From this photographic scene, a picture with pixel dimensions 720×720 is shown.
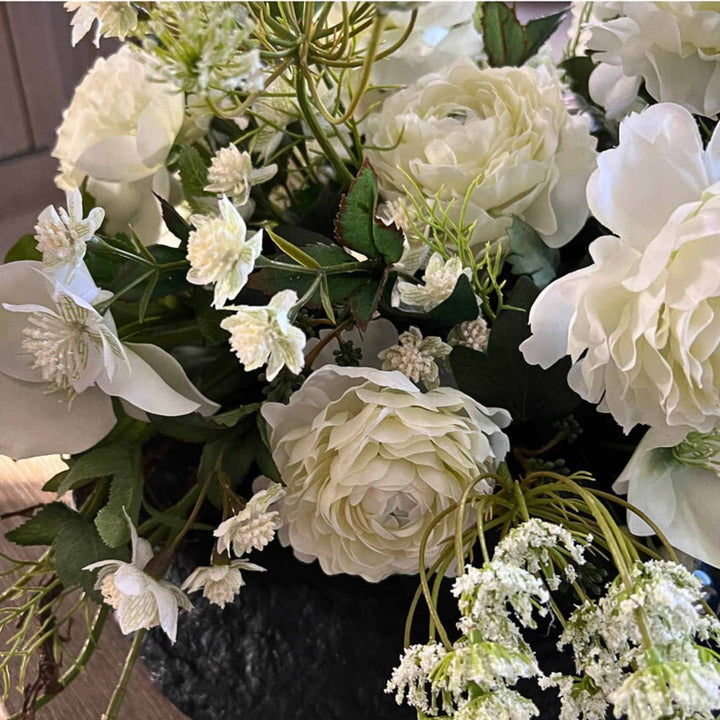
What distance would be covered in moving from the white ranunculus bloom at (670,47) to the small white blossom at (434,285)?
0.14m

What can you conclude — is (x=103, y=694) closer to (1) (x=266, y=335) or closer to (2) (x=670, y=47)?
(1) (x=266, y=335)

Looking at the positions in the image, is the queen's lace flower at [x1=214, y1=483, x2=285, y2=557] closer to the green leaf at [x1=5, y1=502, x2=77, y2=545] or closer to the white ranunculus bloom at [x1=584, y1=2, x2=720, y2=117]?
the green leaf at [x1=5, y1=502, x2=77, y2=545]

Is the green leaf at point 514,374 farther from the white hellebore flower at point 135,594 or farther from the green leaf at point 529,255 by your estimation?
the white hellebore flower at point 135,594

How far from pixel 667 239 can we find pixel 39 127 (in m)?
1.13

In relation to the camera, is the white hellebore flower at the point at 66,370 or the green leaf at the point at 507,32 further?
the green leaf at the point at 507,32

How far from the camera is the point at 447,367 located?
390 mm

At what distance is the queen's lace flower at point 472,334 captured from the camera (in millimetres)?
379

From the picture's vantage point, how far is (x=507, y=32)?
51 centimetres

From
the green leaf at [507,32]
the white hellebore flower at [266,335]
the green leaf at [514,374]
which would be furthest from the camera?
the green leaf at [507,32]

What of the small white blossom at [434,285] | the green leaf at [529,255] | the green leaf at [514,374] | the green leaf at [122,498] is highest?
the small white blossom at [434,285]

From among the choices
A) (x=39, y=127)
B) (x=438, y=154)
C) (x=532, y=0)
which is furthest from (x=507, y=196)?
(x=39, y=127)

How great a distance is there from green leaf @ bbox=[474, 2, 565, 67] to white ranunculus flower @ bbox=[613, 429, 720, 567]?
265 mm

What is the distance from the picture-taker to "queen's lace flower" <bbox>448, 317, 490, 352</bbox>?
1.24 ft

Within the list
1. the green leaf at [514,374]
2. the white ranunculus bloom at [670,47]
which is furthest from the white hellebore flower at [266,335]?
the white ranunculus bloom at [670,47]
